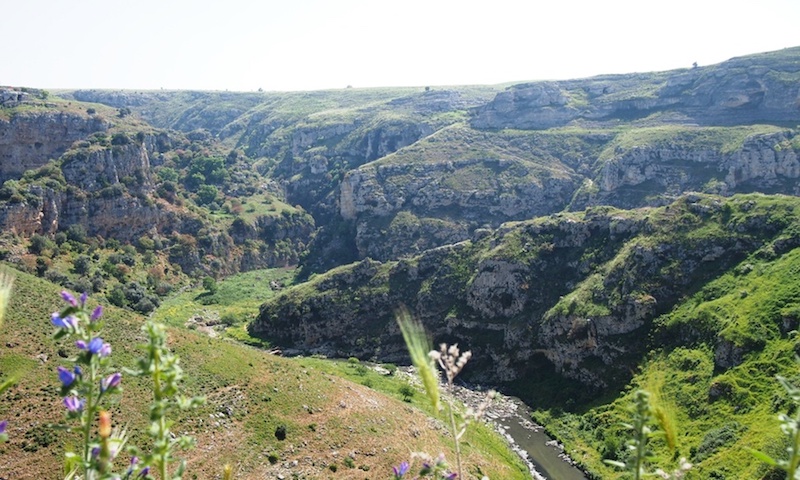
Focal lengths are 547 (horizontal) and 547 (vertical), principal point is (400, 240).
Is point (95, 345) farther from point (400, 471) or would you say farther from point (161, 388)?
point (400, 471)

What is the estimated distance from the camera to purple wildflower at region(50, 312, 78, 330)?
505 centimetres

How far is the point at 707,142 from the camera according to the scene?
11844cm

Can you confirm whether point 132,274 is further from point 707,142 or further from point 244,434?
point 707,142

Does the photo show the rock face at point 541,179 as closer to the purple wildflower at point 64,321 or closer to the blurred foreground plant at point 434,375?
the blurred foreground plant at point 434,375

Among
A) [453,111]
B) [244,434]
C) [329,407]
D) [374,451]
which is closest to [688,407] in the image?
[374,451]

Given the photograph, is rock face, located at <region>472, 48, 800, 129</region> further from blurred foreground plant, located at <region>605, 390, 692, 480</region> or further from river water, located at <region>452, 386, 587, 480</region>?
blurred foreground plant, located at <region>605, 390, 692, 480</region>

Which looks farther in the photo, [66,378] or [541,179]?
[541,179]

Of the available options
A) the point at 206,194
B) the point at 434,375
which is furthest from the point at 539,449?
the point at 206,194

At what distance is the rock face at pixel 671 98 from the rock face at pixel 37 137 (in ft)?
335

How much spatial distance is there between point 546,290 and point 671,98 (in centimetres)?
10846

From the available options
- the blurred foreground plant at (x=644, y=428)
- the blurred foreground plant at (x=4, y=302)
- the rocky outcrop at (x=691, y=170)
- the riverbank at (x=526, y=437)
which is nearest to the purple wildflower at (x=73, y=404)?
the blurred foreground plant at (x=4, y=302)

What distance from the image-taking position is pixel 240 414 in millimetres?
39719

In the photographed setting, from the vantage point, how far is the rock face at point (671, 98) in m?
131

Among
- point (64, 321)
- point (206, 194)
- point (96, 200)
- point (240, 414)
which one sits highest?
point (64, 321)
